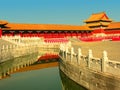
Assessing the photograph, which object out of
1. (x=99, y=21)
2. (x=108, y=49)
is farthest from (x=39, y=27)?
(x=108, y=49)

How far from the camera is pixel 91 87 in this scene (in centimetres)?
1524

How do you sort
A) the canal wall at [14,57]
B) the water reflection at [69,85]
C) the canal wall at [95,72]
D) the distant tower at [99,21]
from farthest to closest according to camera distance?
the distant tower at [99,21], the canal wall at [14,57], the water reflection at [69,85], the canal wall at [95,72]

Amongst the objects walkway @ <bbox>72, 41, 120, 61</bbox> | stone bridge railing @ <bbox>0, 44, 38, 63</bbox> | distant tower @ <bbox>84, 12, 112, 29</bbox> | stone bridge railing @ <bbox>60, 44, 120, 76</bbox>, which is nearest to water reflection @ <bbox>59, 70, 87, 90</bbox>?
stone bridge railing @ <bbox>60, 44, 120, 76</bbox>

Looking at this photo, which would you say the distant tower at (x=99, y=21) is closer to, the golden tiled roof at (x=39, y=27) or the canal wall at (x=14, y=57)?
the golden tiled roof at (x=39, y=27)

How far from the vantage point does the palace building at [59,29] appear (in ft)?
182

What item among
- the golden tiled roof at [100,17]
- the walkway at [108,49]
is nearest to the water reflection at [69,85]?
the walkway at [108,49]

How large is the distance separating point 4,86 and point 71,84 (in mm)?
4999

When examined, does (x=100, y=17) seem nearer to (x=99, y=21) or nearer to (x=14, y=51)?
(x=99, y=21)

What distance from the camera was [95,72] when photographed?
14961 mm

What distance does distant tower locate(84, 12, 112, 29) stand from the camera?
77.9 m

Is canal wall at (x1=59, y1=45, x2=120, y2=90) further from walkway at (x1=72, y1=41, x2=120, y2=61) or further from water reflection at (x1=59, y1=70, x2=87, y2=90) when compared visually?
walkway at (x1=72, y1=41, x2=120, y2=61)

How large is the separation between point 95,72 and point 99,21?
66.4 metres

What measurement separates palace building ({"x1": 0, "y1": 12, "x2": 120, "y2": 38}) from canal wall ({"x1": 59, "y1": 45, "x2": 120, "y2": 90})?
118ft

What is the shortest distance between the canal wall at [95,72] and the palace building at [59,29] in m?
35.9
